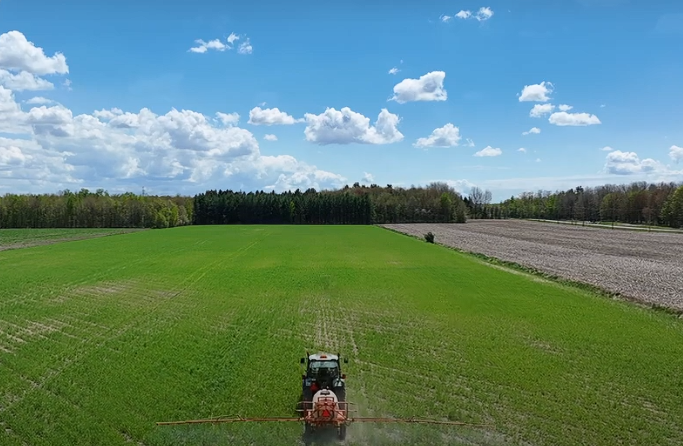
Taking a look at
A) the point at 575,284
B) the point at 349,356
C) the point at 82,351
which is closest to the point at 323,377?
the point at 349,356

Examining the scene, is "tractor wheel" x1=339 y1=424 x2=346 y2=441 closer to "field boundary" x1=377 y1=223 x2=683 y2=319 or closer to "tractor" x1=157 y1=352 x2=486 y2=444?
"tractor" x1=157 y1=352 x2=486 y2=444

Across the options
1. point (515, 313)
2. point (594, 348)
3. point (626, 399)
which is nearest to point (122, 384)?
point (626, 399)

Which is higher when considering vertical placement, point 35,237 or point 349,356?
point 35,237

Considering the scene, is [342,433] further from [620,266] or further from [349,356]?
[620,266]

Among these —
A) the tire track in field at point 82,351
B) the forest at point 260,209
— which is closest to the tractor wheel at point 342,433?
the tire track in field at point 82,351

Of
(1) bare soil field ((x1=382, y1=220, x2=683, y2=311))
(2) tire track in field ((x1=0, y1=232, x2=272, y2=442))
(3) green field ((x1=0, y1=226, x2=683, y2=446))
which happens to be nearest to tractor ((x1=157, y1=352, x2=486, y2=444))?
(3) green field ((x1=0, y1=226, x2=683, y2=446))

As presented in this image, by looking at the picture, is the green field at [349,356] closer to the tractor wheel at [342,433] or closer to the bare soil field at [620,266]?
the tractor wheel at [342,433]

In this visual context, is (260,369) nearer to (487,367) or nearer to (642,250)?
(487,367)
